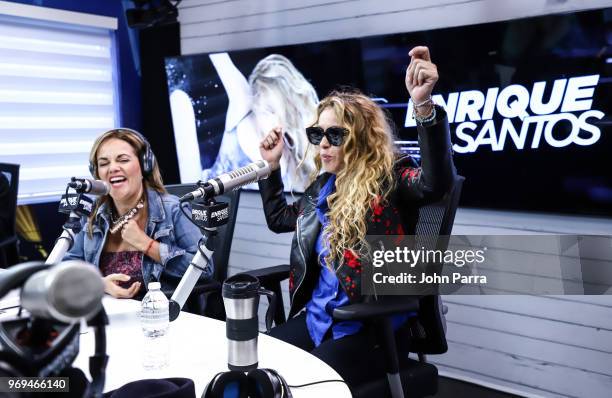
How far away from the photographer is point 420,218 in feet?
5.85

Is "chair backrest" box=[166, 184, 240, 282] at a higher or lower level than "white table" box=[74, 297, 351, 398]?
higher

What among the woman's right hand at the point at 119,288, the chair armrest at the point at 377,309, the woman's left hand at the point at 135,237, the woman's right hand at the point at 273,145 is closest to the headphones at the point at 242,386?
the chair armrest at the point at 377,309

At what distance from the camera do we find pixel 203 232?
4.27 feet

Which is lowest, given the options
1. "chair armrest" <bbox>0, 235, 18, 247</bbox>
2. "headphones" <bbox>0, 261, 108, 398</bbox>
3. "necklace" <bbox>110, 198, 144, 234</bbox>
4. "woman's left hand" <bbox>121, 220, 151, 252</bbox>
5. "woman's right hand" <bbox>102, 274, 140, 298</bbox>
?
"woman's right hand" <bbox>102, 274, 140, 298</bbox>

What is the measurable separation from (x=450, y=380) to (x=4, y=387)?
8.98ft

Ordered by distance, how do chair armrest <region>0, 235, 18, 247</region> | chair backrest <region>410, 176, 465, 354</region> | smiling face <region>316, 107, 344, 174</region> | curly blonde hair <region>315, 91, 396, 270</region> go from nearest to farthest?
chair backrest <region>410, 176, 465, 354</region> < curly blonde hair <region>315, 91, 396, 270</region> < smiling face <region>316, 107, 344, 174</region> < chair armrest <region>0, 235, 18, 247</region>

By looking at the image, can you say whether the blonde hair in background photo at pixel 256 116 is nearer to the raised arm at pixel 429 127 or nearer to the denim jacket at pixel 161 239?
the denim jacket at pixel 161 239

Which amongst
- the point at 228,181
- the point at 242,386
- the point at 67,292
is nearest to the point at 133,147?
the point at 228,181

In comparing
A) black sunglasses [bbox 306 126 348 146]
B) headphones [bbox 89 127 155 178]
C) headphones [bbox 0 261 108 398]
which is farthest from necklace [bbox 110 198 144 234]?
headphones [bbox 0 261 108 398]

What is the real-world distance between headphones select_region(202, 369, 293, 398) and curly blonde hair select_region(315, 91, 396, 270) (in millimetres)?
861

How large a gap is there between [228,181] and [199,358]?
0.44 meters

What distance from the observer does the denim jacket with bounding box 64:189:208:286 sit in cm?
202

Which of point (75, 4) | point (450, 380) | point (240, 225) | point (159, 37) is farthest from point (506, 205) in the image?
point (75, 4)

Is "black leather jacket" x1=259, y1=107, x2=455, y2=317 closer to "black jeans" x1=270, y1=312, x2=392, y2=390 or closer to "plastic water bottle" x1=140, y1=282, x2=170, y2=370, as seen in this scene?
"black jeans" x1=270, y1=312, x2=392, y2=390
